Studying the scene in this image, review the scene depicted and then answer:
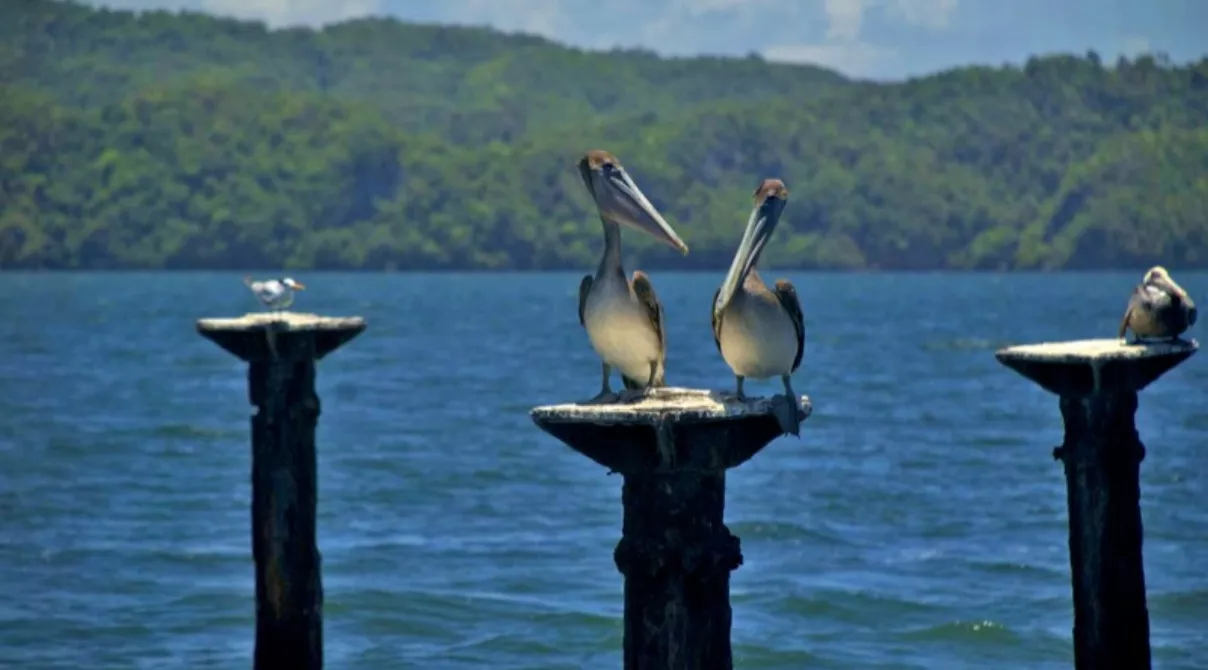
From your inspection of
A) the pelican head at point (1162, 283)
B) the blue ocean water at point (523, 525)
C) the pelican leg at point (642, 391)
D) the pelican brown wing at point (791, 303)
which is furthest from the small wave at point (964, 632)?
the pelican leg at point (642, 391)

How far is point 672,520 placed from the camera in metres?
7.66

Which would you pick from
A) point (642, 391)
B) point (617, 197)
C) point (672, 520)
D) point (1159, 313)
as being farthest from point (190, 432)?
point (672, 520)

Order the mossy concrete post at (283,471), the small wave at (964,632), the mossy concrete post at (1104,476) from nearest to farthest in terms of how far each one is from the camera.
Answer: the mossy concrete post at (1104,476) < the mossy concrete post at (283,471) < the small wave at (964,632)

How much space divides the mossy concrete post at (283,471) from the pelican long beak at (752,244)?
3712 mm

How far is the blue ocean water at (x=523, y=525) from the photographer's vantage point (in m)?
17.6

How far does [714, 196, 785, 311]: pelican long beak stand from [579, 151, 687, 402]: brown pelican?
0.23m

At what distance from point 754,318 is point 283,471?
4115 millimetres

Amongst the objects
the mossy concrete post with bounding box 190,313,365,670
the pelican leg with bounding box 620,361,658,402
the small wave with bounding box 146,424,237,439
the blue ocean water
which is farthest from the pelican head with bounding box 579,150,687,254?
the small wave with bounding box 146,424,237,439

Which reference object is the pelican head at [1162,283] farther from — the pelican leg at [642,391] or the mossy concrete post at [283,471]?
the mossy concrete post at [283,471]

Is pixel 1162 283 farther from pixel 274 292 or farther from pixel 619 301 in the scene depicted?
pixel 274 292

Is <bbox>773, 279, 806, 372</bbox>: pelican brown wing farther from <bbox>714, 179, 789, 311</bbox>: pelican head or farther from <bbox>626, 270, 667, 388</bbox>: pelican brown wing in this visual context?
<bbox>626, 270, 667, 388</bbox>: pelican brown wing

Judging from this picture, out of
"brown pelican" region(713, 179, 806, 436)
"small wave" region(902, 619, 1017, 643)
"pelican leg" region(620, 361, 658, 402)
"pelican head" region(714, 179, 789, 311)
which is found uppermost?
"pelican head" region(714, 179, 789, 311)

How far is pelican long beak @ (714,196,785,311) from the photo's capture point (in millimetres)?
8383

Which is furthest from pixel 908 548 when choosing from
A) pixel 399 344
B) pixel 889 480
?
pixel 399 344
